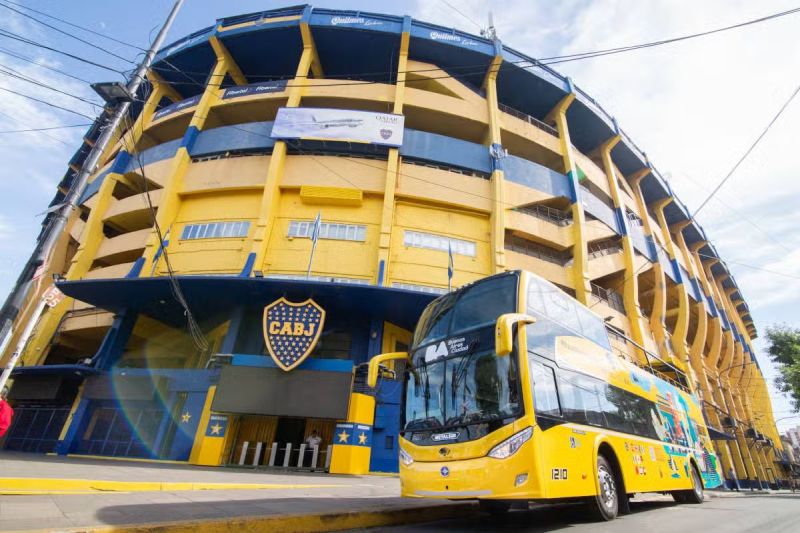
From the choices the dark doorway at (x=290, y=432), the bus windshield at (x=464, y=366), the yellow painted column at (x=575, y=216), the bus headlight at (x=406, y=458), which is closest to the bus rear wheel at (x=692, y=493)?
the bus windshield at (x=464, y=366)

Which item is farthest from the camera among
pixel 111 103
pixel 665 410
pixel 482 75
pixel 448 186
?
pixel 482 75

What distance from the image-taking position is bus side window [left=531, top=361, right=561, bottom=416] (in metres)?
4.72

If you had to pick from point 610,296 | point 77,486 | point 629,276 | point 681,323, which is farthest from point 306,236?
point 681,323

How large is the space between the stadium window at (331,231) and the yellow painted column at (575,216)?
36.2 ft

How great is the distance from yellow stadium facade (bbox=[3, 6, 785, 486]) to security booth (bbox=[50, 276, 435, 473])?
0.09m

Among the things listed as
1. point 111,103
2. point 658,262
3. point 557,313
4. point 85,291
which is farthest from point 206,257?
point 658,262

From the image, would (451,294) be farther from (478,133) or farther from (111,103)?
(478,133)

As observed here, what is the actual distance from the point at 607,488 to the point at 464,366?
2885 millimetres

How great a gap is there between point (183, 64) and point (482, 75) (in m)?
19.2

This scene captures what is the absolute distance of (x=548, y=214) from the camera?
21297 mm

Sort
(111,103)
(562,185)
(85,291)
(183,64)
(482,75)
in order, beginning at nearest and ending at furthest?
(111,103) < (85,291) < (562,185) < (482,75) < (183,64)

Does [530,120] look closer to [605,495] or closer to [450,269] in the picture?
[450,269]

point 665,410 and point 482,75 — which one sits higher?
point 482,75

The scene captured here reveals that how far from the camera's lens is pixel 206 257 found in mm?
16750
